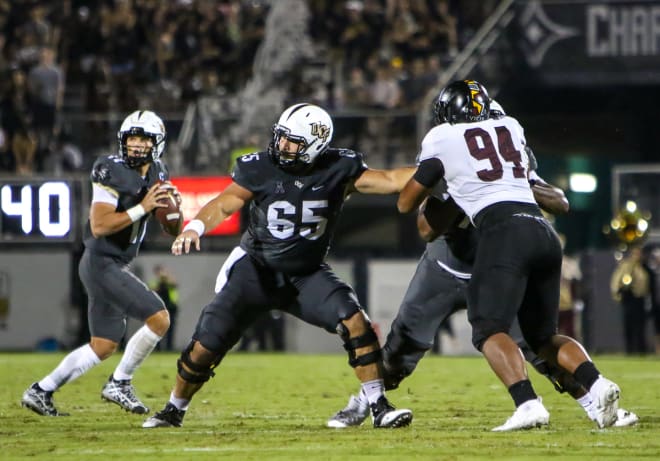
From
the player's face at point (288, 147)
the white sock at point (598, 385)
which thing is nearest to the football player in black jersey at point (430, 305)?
the white sock at point (598, 385)

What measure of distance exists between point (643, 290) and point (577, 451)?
11795 mm

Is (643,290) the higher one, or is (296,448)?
(296,448)

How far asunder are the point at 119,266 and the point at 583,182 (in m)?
12.3

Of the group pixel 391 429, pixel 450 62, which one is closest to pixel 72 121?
pixel 450 62

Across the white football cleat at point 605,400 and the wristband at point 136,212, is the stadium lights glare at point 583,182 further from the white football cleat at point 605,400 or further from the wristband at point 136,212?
the white football cleat at point 605,400

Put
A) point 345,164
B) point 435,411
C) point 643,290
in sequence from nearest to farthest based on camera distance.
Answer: point 345,164, point 435,411, point 643,290

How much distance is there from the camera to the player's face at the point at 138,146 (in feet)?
29.7

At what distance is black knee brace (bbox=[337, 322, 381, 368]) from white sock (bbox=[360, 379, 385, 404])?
0.11 meters

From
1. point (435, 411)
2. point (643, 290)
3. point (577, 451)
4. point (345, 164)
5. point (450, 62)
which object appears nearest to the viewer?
point (577, 451)

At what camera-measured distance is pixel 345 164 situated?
24.6 ft

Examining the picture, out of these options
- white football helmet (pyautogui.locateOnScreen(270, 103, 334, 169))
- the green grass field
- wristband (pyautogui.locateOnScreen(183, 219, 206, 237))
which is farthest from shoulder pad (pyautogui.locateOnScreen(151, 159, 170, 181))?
wristband (pyautogui.locateOnScreen(183, 219, 206, 237))

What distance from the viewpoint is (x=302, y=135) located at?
7344 millimetres

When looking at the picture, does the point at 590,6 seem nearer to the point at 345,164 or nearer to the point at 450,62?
the point at 450,62

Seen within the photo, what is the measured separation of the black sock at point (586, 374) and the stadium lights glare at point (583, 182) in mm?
13139
